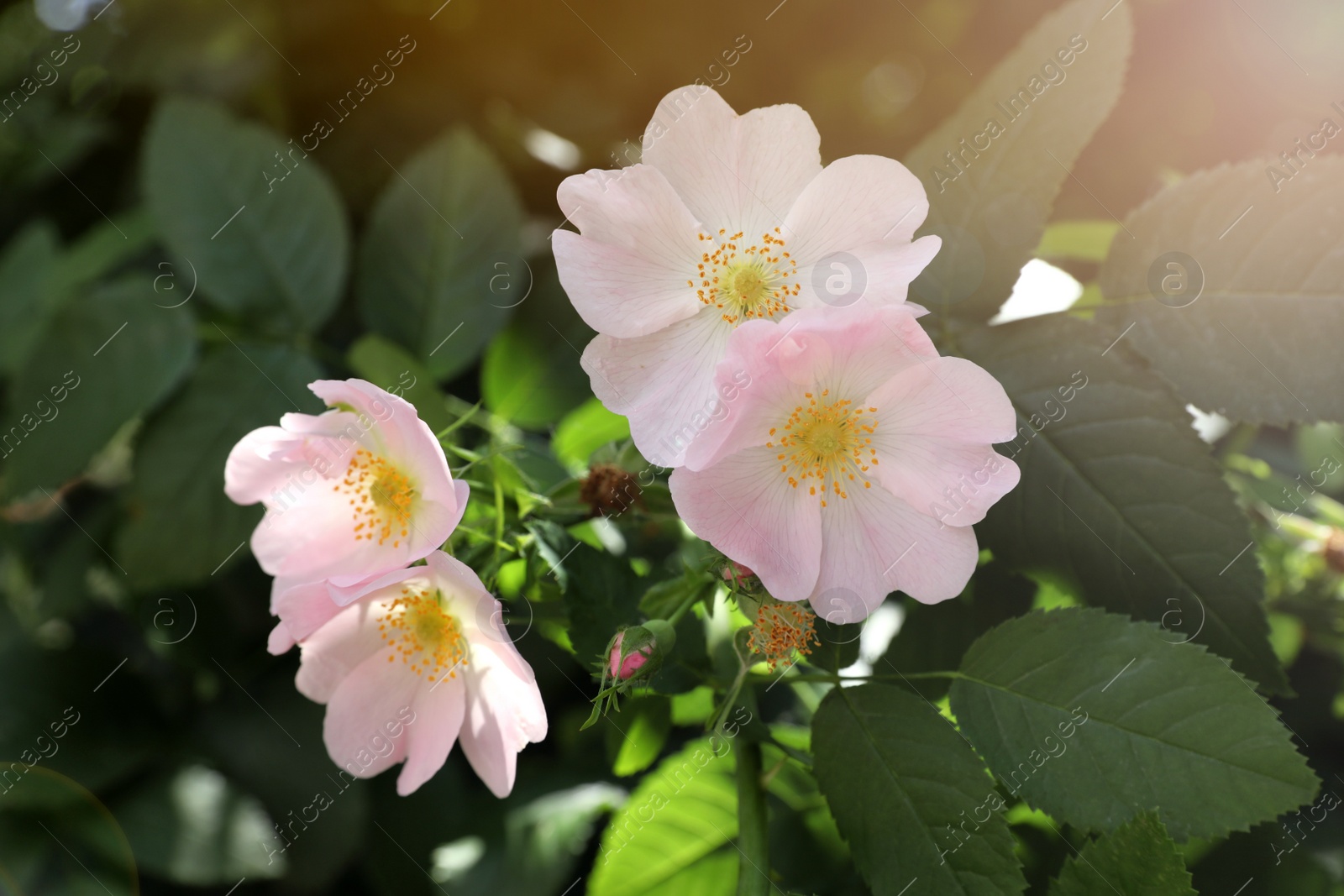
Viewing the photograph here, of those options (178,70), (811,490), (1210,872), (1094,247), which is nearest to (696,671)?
(811,490)

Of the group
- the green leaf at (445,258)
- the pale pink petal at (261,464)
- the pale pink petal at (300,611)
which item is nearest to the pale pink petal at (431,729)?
the pale pink petal at (300,611)

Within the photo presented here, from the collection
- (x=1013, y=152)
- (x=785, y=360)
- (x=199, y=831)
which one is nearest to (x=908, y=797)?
(x=785, y=360)

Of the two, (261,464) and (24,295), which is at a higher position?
(24,295)

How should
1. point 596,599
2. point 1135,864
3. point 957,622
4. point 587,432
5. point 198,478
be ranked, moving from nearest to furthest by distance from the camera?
point 1135,864 → point 596,599 → point 957,622 → point 587,432 → point 198,478

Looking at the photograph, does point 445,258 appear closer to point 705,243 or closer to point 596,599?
point 705,243

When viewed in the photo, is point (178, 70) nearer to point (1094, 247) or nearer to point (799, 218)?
point (799, 218)

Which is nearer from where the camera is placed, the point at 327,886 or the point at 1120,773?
the point at 1120,773

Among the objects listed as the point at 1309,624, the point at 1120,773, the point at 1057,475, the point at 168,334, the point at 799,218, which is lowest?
the point at 1309,624
